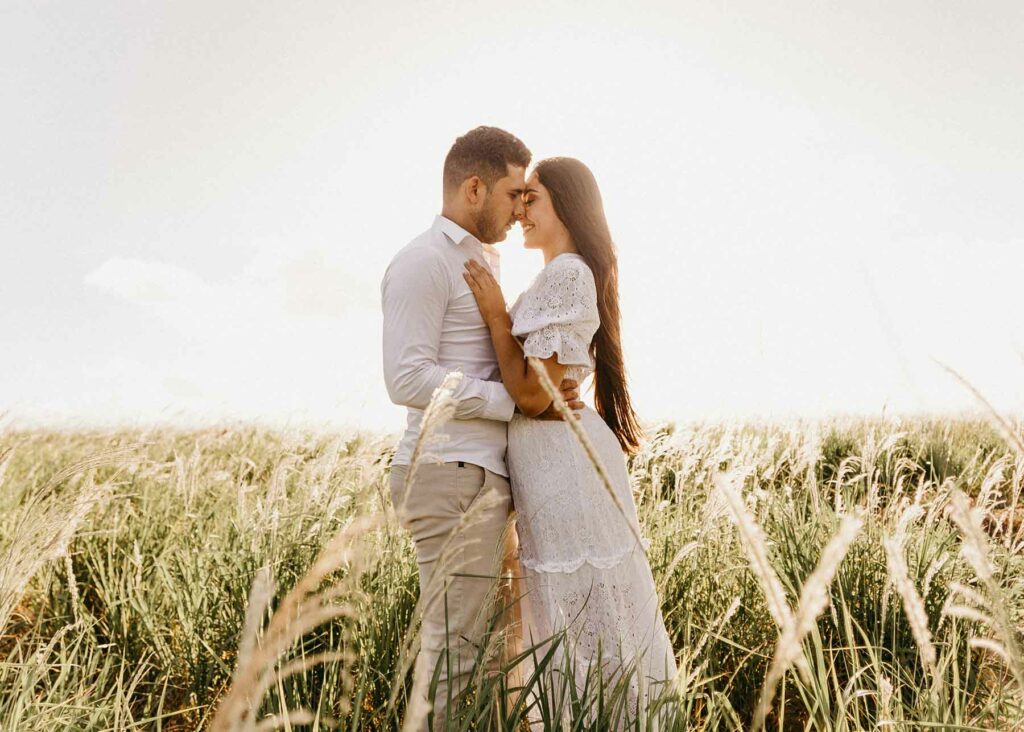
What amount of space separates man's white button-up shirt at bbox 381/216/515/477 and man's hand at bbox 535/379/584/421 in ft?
0.55

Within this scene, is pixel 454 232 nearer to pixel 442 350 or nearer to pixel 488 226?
pixel 488 226

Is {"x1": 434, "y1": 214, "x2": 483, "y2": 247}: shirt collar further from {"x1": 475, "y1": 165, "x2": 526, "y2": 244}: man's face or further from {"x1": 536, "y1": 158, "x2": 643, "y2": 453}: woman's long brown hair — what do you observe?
{"x1": 536, "y1": 158, "x2": 643, "y2": 453}: woman's long brown hair

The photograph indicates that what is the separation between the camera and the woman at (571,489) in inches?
109

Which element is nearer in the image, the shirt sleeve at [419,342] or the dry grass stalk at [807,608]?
the dry grass stalk at [807,608]

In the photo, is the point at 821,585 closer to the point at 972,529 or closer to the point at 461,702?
the point at 972,529

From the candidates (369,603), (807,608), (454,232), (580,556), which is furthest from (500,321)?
Answer: (807,608)

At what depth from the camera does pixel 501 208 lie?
→ 347 centimetres

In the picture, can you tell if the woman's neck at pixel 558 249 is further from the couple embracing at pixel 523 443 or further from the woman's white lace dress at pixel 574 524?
the woman's white lace dress at pixel 574 524

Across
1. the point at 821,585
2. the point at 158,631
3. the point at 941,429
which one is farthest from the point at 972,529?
the point at 941,429

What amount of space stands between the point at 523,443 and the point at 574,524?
1.31ft

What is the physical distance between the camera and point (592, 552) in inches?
113

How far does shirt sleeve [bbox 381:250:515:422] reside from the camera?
2.92 m

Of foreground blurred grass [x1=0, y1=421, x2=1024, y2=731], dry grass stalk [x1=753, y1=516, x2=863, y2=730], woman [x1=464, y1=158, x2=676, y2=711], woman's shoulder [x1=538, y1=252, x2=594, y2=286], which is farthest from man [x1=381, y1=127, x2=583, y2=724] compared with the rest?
dry grass stalk [x1=753, y1=516, x2=863, y2=730]

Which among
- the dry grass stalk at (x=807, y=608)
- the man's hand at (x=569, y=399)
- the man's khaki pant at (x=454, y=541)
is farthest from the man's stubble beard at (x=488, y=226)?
the dry grass stalk at (x=807, y=608)
